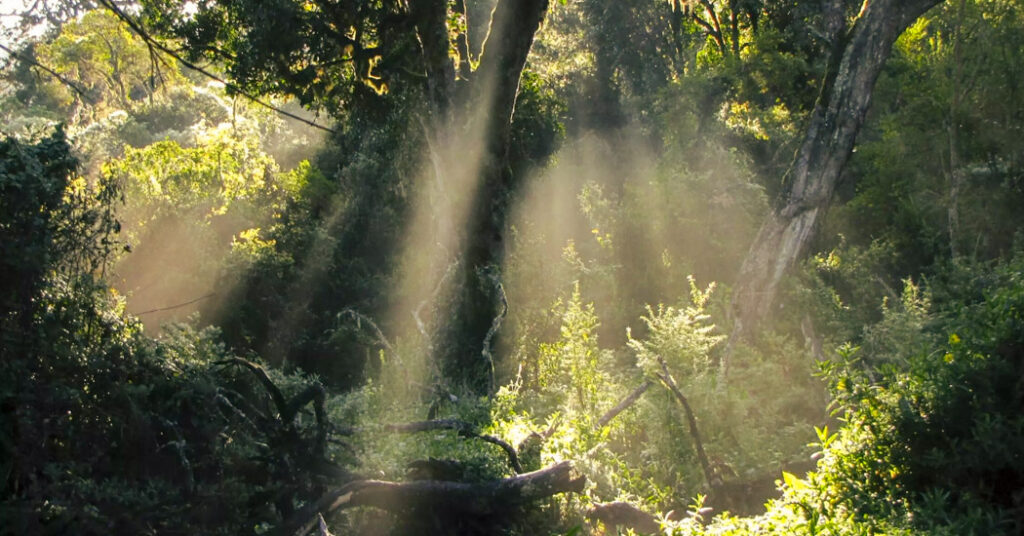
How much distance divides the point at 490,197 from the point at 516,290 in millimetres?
1752

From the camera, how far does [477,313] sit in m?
11.8

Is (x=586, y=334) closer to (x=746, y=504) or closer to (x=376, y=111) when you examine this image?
(x=746, y=504)

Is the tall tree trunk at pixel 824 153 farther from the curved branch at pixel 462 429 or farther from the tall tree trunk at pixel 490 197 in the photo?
the curved branch at pixel 462 429

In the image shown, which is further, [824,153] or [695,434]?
[824,153]

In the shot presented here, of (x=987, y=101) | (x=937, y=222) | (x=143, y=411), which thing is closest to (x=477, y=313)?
(x=143, y=411)

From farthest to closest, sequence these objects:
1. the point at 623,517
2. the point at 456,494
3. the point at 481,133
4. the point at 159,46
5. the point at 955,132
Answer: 1. the point at 955,132
2. the point at 481,133
3. the point at 159,46
4. the point at 623,517
5. the point at 456,494

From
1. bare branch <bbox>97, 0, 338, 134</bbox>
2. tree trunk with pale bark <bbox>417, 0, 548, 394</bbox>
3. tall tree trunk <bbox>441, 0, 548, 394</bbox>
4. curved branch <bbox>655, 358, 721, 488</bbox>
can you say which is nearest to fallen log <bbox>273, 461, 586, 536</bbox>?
curved branch <bbox>655, 358, 721, 488</bbox>

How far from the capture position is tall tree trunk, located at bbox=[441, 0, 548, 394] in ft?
37.1

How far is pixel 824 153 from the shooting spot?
454 inches

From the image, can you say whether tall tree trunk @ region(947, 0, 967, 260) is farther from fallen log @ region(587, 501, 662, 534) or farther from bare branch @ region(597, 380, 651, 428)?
fallen log @ region(587, 501, 662, 534)

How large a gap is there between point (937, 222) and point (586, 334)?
9641 mm

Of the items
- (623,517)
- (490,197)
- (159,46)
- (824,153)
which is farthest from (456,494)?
(824,153)

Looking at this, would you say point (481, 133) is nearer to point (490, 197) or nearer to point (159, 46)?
point (490, 197)

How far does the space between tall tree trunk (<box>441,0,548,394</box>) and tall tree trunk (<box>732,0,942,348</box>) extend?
371 centimetres
